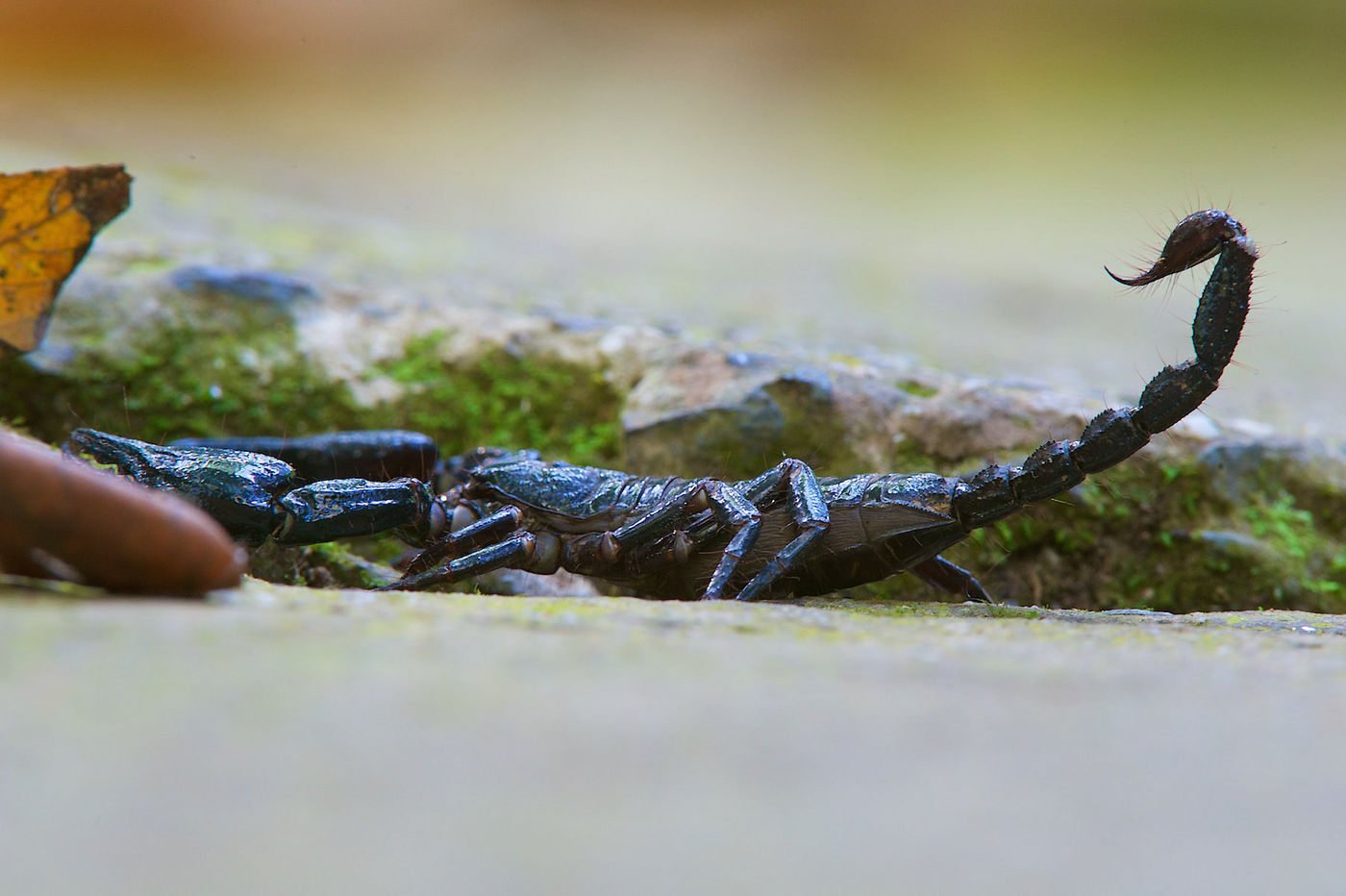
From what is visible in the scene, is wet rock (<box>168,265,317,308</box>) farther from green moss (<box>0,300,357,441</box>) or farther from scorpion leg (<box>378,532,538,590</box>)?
scorpion leg (<box>378,532,538,590</box>)

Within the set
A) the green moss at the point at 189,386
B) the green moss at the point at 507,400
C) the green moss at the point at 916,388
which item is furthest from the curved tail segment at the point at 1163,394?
the green moss at the point at 189,386

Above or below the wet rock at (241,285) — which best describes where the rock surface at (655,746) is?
below

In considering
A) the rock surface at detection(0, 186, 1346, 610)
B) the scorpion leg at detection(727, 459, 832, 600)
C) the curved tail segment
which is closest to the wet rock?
the rock surface at detection(0, 186, 1346, 610)

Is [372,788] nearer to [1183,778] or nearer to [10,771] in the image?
[10,771]

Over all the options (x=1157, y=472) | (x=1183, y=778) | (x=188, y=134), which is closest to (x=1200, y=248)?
(x=1157, y=472)

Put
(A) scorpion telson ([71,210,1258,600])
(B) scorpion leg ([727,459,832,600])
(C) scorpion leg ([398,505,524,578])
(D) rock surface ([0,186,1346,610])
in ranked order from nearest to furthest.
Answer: (A) scorpion telson ([71,210,1258,600]) < (B) scorpion leg ([727,459,832,600]) < (C) scorpion leg ([398,505,524,578]) < (D) rock surface ([0,186,1346,610])

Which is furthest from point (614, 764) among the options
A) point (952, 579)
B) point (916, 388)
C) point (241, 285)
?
point (241, 285)

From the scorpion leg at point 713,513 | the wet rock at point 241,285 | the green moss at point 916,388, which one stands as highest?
the green moss at point 916,388

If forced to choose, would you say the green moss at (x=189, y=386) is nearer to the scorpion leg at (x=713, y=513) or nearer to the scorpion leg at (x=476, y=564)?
the scorpion leg at (x=476, y=564)
